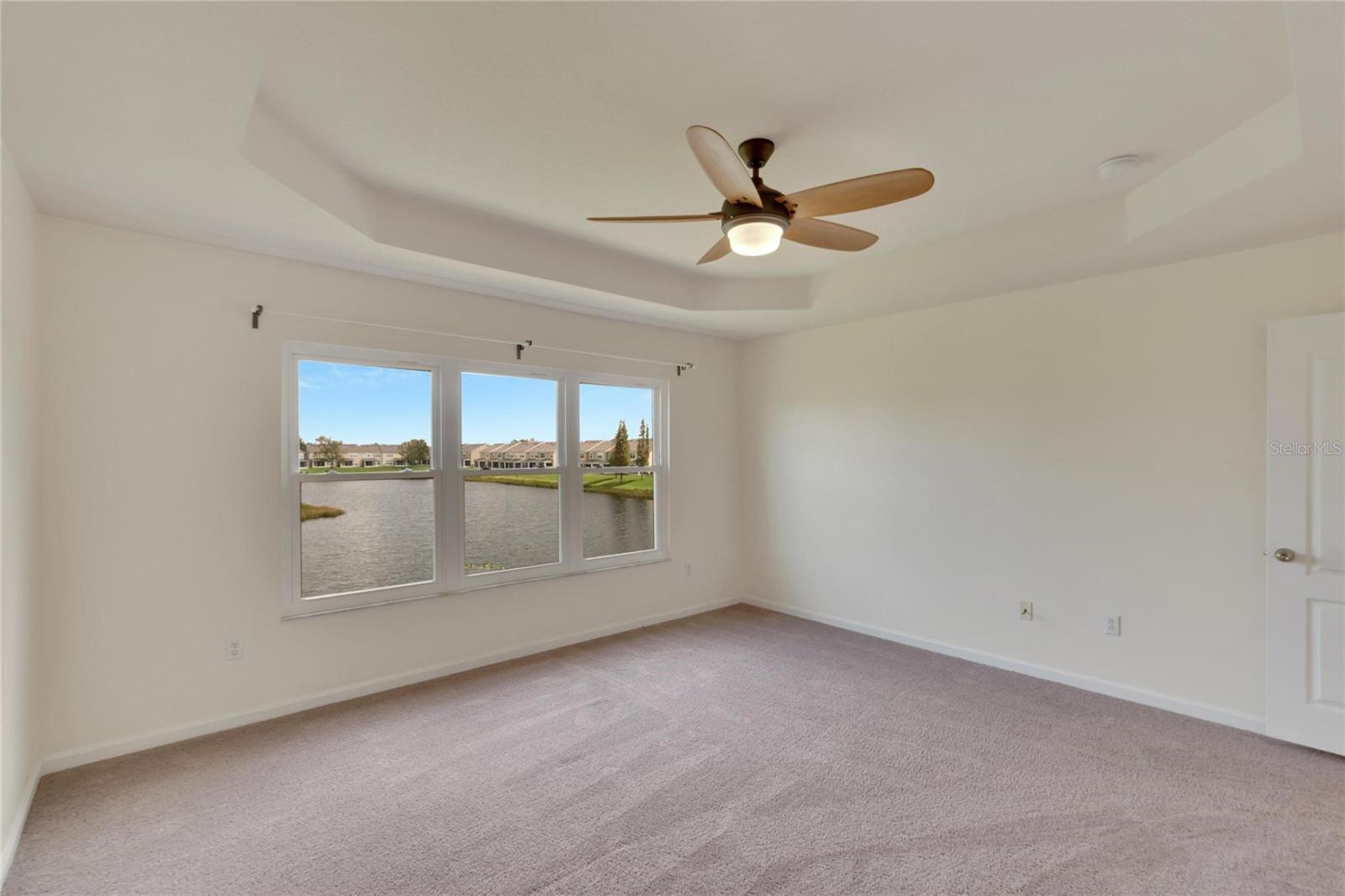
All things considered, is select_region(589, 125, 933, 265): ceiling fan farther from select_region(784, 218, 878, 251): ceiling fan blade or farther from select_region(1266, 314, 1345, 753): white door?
select_region(1266, 314, 1345, 753): white door

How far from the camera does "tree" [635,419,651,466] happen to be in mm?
4980

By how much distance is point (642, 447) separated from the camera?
5.02m

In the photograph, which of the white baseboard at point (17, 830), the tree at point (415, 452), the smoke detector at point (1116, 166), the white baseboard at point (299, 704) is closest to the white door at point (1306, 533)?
the smoke detector at point (1116, 166)

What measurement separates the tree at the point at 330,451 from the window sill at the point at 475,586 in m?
0.82

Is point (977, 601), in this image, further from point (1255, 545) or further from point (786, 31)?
point (786, 31)

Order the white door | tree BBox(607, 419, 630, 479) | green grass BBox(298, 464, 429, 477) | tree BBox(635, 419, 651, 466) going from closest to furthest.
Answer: the white door < green grass BBox(298, 464, 429, 477) < tree BBox(607, 419, 630, 479) < tree BBox(635, 419, 651, 466)

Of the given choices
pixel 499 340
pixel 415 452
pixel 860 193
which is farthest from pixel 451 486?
pixel 860 193

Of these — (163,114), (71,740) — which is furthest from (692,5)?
(71,740)

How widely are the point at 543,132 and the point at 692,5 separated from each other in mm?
878

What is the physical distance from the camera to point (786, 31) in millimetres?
1786

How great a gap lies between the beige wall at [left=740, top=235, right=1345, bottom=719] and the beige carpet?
50cm

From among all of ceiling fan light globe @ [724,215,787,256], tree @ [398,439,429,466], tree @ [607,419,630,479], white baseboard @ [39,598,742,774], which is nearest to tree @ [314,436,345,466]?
tree @ [398,439,429,466]

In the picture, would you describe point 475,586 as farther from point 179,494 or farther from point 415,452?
point 179,494

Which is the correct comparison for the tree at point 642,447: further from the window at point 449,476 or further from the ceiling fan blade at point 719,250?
the ceiling fan blade at point 719,250
